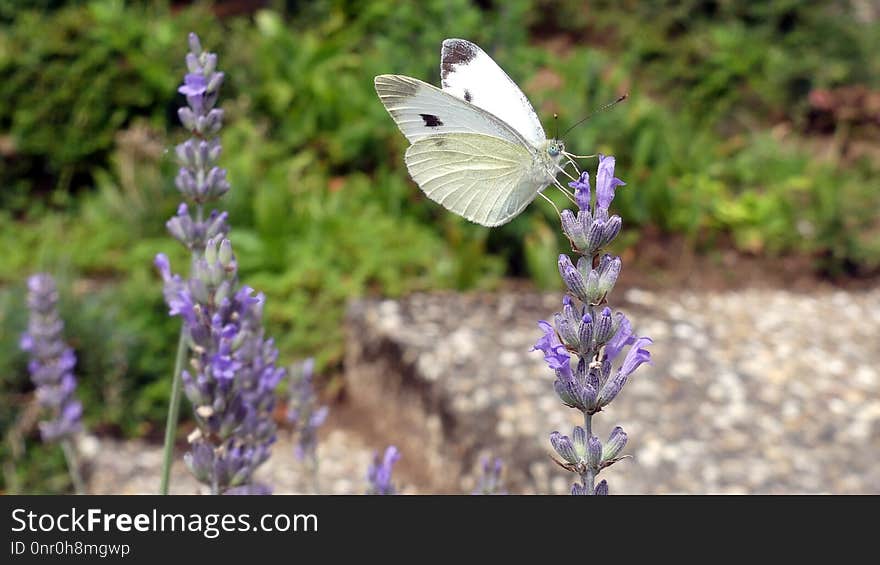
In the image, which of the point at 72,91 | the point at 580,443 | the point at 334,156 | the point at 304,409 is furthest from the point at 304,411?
the point at 72,91

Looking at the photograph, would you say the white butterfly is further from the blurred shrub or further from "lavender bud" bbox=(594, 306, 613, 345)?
the blurred shrub

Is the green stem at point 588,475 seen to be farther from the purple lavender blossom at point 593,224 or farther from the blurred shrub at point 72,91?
the blurred shrub at point 72,91

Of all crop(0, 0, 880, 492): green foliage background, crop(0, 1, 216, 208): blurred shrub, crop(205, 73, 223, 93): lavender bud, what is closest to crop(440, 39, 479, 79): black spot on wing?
crop(205, 73, 223, 93): lavender bud

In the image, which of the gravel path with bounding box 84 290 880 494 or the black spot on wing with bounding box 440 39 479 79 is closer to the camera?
the black spot on wing with bounding box 440 39 479 79

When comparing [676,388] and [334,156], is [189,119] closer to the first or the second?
[676,388]

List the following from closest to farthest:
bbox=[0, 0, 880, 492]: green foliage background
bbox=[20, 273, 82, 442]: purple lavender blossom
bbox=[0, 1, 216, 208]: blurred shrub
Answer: bbox=[20, 273, 82, 442]: purple lavender blossom
bbox=[0, 0, 880, 492]: green foliage background
bbox=[0, 1, 216, 208]: blurred shrub

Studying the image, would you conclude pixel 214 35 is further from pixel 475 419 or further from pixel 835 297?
pixel 835 297

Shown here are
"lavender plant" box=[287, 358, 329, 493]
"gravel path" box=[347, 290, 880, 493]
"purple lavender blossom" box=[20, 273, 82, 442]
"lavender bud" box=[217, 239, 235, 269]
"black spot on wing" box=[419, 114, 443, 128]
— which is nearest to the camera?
"lavender bud" box=[217, 239, 235, 269]
